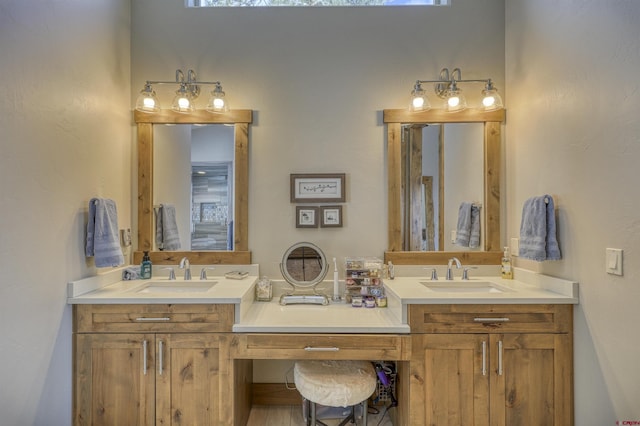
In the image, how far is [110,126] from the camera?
2.11 metres

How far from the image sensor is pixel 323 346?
1.72 m

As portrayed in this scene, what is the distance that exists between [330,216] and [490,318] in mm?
1121

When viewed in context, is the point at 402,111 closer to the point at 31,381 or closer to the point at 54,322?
the point at 54,322

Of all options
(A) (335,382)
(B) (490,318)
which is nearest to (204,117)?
(A) (335,382)

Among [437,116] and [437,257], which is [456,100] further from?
[437,257]

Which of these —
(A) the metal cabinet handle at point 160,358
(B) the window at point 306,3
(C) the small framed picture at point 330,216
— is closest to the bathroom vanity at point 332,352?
(A) the metal cabinet handle at point 160,358

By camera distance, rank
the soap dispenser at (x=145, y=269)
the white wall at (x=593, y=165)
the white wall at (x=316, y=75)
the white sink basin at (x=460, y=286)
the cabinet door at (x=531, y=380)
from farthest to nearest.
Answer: the white wall at (x=316, y=75)
the soap dispenser at (x=145, y=269)
the white sink basin at (x=460, y=286)
the cabinet door at (x=531, y=380)
the white wall at (x=593, y=165)

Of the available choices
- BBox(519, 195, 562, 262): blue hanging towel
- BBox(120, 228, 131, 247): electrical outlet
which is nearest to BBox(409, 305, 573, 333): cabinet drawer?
BBox(519, 195, 562, 262): blue hanging towel

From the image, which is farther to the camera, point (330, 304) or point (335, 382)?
point (330, 304)

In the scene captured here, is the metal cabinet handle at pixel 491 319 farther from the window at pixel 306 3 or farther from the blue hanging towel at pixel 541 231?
the window at pixel 306 3

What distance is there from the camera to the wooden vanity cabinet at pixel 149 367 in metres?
1.73

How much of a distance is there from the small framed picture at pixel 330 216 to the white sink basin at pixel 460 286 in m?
0.67

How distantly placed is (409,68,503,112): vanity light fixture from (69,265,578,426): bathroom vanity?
3.84ft

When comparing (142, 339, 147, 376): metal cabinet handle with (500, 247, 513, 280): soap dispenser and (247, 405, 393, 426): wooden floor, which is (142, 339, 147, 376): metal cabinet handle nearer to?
(247, 405, 393, 426): wooden floor
